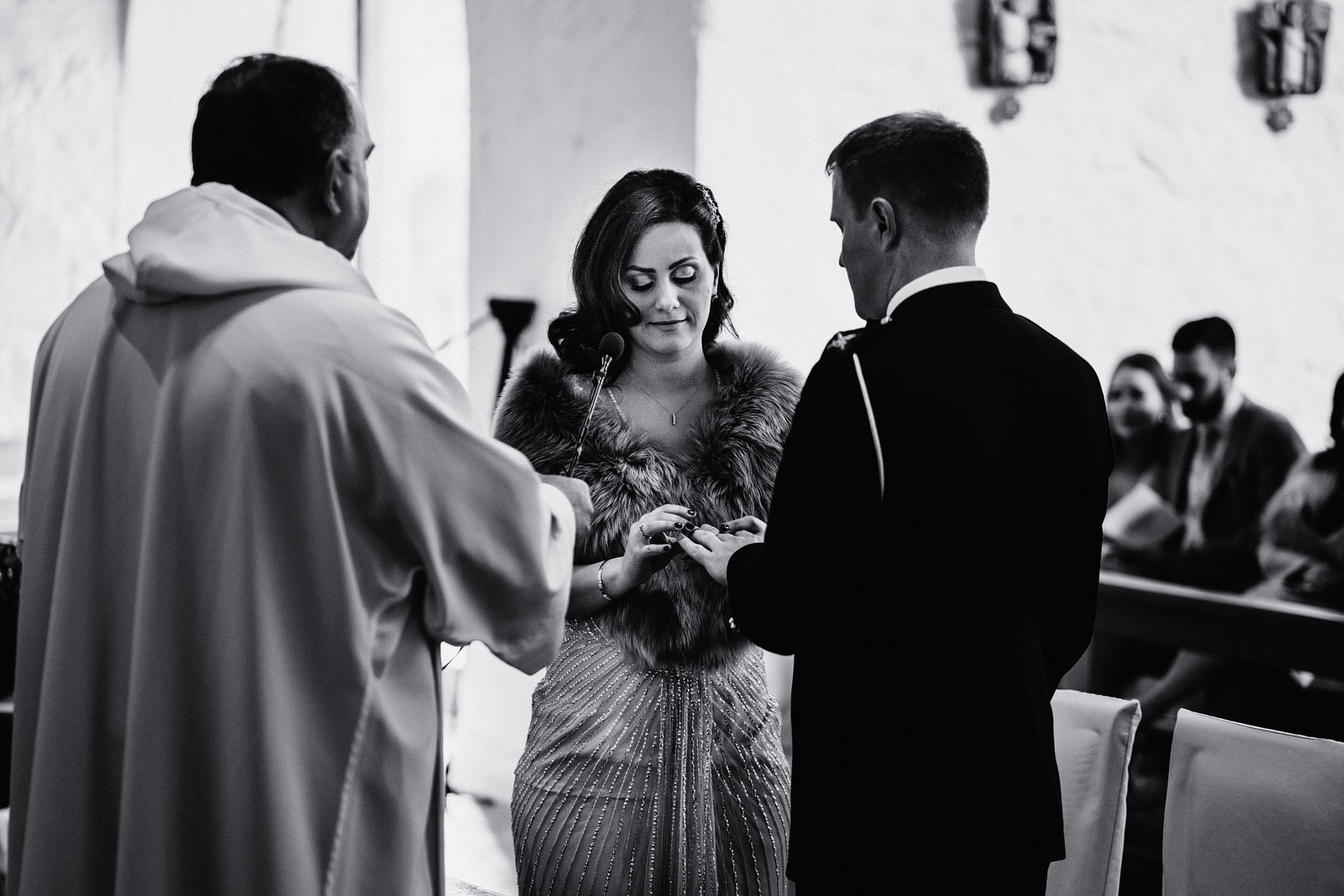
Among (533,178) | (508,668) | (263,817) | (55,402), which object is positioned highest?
(533,178)

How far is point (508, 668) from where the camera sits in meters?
3.93

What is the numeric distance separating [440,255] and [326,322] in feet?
15.7

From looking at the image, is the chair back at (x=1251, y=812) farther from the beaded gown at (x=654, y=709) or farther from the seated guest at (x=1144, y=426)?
the seated guest at (x=1144, y=426)

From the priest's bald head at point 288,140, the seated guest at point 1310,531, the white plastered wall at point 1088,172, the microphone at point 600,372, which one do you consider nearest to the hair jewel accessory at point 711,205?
the microphone at point 600,372

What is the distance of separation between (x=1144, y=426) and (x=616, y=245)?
2.81 metres

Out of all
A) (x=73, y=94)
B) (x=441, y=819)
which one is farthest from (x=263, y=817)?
(x=73, y=94)

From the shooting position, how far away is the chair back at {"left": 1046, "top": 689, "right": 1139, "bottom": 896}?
188 cm

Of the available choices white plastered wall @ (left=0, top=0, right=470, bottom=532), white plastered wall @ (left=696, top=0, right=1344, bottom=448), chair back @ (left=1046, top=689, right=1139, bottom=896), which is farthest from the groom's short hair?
white plastered wall @ (left=0, top=0, right=470, bottom=532)

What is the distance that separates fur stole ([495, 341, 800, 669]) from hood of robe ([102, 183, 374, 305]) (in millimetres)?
714

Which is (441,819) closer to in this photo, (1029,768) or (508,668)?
(1029,768)

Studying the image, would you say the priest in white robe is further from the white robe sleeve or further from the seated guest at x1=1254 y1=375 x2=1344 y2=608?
the seated guest at x1=1254 y1=375 x2=1344 y2=608

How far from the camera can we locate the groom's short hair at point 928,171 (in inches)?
60.2

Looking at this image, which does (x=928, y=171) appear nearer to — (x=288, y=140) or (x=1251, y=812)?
(x=288, y=140)

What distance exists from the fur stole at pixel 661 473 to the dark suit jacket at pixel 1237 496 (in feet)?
8.48
